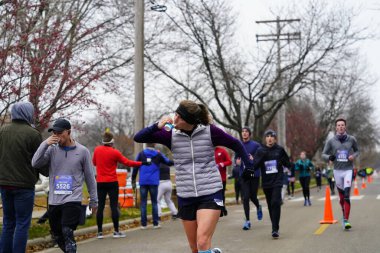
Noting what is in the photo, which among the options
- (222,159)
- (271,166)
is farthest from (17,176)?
(222,159)

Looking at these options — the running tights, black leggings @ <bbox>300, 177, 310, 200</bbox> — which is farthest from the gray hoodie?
black leggings @ <bbox>300, 177, 310, 200</bbox>

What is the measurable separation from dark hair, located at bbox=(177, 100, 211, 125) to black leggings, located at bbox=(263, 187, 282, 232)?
4.97m

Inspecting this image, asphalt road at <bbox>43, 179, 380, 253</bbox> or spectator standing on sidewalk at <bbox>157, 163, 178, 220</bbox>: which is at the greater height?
spectator standing on sidewalk at <bbox>157, 163, 178, 220</bbox>

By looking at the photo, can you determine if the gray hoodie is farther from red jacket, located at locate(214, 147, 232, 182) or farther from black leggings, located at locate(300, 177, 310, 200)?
black leggings, located at locate(300, 177, 310, 200)

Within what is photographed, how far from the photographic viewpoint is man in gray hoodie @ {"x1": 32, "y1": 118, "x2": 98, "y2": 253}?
708 centimetres

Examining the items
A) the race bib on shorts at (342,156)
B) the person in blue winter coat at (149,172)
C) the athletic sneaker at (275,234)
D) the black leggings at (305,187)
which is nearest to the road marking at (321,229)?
the athletic sneaker at (275,234)

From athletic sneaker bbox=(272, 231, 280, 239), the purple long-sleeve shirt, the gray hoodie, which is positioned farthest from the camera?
athletic sneaker bbox=(272, 231, 280, 239)

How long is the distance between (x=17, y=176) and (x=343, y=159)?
6.60 m

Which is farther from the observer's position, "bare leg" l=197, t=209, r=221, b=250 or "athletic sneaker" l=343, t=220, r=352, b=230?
"athletic sneaker" l=343, t=220, r=352, b=230

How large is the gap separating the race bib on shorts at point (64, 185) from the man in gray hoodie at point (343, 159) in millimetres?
6023

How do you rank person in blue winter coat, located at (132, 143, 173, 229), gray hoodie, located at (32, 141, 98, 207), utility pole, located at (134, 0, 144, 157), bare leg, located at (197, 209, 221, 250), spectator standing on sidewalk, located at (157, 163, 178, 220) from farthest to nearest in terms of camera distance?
utility pole, located at (134, 0, 144, 157), spectator standing on sidewalk, located at (157, 163, 178, 220), person in blue winter coat, located at (132, 143, 173, 229), gray hoodie, located at (32, 141, 98, 207), bare leg, located at (197, 209, 221, 250)

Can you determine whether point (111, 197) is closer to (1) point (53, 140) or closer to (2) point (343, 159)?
(2) point (343, 159)

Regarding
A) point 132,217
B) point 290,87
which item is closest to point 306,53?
→ point 290,87

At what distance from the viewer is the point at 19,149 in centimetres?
746
